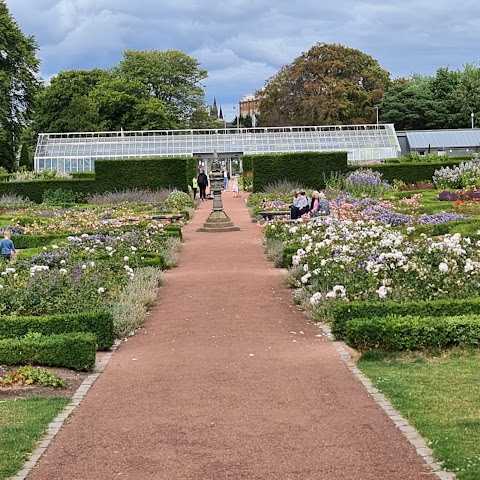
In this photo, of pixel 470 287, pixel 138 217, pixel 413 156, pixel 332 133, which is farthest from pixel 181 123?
pixel 470 287

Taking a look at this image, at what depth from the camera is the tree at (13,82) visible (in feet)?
153

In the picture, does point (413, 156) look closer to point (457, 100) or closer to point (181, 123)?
point (457, 100)

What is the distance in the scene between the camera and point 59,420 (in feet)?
21.1

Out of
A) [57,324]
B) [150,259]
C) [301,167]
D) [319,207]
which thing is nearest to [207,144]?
[301,167]

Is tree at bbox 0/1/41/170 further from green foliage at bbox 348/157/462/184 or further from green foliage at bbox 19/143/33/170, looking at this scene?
green foliage at bbox 348/157/462/184

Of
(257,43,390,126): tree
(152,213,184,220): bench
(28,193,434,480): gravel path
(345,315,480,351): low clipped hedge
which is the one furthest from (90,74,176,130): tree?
(345,315,480,351): low clipped hedge

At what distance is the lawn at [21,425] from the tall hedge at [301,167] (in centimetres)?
2727

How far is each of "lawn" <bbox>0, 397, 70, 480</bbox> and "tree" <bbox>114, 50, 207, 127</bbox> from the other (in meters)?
63.4

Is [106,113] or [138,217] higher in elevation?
[106,113]

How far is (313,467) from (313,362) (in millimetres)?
3222

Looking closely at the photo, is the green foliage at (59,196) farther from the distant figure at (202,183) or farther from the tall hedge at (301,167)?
the tall hedge at (301,167)

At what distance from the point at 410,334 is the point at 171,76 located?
210 feet

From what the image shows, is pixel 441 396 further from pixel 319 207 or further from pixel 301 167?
pixel 301 167

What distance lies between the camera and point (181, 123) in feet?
234
